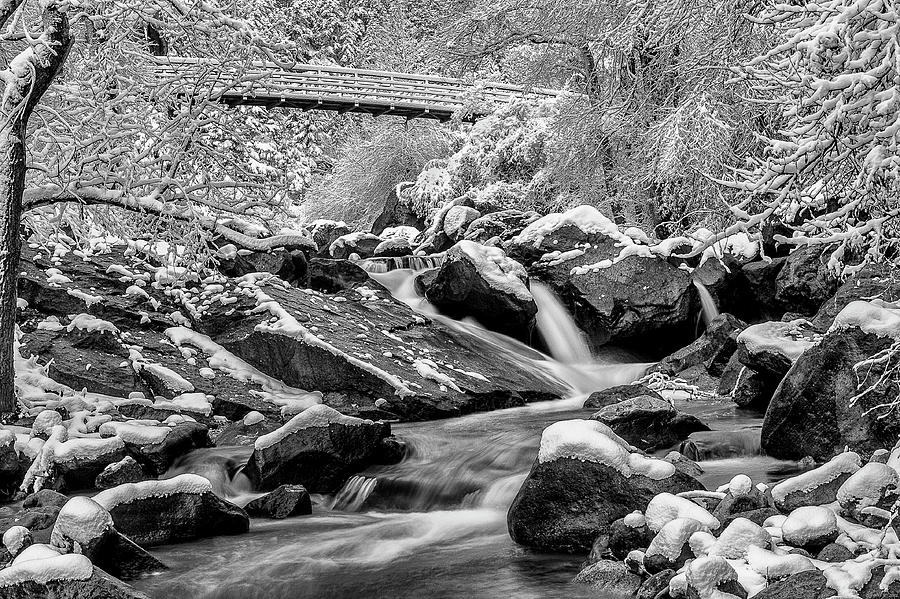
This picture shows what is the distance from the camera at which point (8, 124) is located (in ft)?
27.1

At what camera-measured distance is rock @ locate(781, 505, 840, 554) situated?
454 centimetres

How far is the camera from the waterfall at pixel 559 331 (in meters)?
13.2

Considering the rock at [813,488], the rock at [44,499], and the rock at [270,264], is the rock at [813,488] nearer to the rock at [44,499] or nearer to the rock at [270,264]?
the rock at [44,499]

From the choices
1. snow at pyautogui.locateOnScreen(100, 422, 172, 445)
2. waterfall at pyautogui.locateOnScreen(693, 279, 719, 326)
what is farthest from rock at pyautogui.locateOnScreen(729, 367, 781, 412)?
snow at pyautogui.locateOnScreen(100, 422, 172, 445)

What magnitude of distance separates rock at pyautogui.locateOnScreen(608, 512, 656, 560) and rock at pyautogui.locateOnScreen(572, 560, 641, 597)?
0.14 meters

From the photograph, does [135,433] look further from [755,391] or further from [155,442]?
[755,391]

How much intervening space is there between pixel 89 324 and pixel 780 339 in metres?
7.65

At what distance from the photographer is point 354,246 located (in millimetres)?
18688

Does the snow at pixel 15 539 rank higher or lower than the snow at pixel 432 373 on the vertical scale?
lower

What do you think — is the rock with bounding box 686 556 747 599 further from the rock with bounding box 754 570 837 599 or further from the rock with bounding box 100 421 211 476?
the rock with bounding box 100 421 211 476

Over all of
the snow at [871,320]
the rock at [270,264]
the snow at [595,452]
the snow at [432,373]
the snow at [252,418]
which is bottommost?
the snow at [252,418]

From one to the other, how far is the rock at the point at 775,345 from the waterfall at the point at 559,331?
4.10m

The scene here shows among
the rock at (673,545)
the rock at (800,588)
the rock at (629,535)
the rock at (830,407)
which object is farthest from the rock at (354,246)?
the rock at (800,588)

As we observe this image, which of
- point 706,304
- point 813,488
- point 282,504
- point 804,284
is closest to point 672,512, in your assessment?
point 813,488
